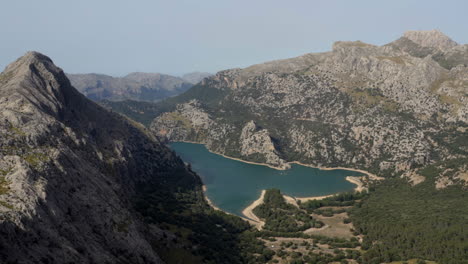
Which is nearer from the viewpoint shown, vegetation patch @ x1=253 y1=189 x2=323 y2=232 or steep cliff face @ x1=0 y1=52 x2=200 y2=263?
steep cliff face @ x1=0 y1=52 x2=200 y2=263

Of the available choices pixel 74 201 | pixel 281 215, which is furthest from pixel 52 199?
pixel 281 215

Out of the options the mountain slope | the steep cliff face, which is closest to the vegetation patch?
the mountain slope

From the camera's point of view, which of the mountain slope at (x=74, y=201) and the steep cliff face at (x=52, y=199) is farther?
the mountain slope at (x=74, y=201)

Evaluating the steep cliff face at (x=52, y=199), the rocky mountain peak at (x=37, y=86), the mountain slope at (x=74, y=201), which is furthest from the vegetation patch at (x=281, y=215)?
the rocky mountain peak at (x=37, y=86)

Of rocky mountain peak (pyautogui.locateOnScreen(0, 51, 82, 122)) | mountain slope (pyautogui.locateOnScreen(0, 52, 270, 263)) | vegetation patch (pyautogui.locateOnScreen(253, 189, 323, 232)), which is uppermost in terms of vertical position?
rocky mountain peak (pyautogui.locateOnScreen(0, 51, 82, 122))

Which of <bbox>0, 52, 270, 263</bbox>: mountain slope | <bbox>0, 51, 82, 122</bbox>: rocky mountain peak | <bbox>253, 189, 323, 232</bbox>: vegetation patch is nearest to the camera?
<bbox>0, 52, 270, 263</bbox>: mountain slope

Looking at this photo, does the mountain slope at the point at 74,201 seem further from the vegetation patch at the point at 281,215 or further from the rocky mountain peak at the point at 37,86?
the vegetation patch at the point at 281,215

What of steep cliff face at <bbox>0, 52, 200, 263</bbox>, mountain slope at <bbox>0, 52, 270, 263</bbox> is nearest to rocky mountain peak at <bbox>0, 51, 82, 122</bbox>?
mountain slope at <bbox>0, 52, 270, 263</bbox>

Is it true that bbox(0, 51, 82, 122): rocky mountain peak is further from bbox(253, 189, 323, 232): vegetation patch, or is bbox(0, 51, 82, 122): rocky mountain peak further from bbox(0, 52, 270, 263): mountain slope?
bbox(253, 189, 323, 232): vegetation patch

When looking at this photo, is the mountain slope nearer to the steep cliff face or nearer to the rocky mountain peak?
the steep cliff face

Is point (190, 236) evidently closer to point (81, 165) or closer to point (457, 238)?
point (81, 165)

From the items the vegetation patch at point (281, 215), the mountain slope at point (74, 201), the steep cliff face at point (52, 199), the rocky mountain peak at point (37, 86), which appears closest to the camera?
the steep cliff face at point (52, 199)

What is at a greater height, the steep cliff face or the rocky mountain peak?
the rocky mountain peak

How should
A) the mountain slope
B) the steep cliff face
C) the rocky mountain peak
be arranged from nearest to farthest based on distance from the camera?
the steep cliff face
the mountain slope
the rocky mountain peak
